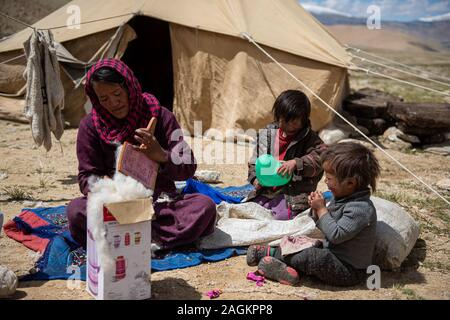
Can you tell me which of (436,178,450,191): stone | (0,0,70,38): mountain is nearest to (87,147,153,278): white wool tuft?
→ (436,178,450,191): stone

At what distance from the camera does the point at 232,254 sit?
9.94 feet

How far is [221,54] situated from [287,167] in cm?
350

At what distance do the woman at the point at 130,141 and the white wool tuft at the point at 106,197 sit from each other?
11.8 inches

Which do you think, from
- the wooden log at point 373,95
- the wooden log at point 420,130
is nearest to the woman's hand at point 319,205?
the wooden log at point 420,130

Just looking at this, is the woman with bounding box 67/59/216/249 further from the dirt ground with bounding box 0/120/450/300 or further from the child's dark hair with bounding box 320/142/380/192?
the child's dark hair with bounding box 320/142/380/192

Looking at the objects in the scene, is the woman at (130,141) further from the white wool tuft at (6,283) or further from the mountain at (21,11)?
the mountain at (21,11)

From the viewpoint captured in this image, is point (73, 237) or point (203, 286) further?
point (73, 237)

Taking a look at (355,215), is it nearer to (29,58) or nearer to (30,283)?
(30,283)

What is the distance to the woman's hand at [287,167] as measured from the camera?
3184 mm

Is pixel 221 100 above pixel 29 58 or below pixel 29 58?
below

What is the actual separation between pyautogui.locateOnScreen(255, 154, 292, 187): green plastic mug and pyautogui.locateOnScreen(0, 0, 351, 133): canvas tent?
3.08 meters

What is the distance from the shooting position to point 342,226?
8.04 ft
